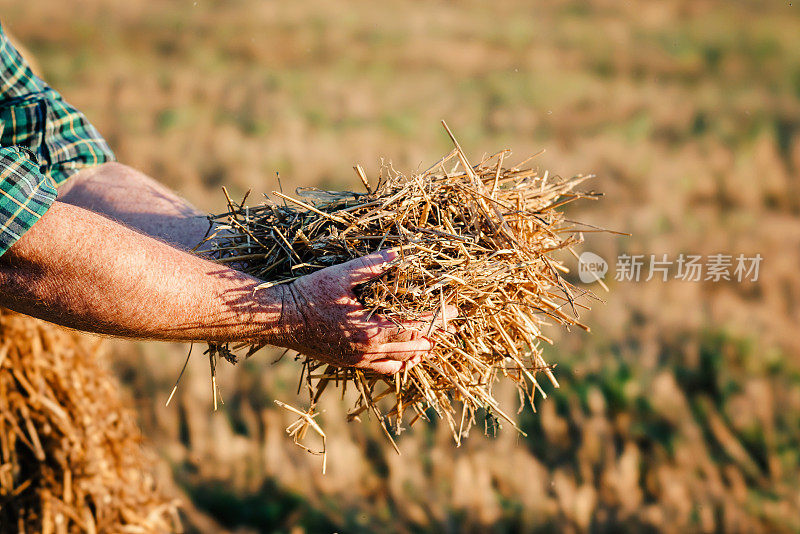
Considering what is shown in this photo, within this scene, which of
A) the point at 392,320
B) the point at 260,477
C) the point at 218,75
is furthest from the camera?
the point at 218,75

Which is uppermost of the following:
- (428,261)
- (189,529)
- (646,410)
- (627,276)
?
(627,276)

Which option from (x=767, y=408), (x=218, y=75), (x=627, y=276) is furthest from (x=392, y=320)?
(x=218, y=75)

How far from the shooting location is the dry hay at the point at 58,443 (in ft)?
9.02

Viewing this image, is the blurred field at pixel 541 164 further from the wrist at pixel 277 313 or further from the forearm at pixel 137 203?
the wrist at pixel 277 313

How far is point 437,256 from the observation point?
6.51 ft

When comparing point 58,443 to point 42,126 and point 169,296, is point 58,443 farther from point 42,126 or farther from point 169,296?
point 169,296

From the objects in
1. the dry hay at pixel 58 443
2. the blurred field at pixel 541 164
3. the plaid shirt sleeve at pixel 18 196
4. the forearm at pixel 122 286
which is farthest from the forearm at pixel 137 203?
the blurred field at pixel 541 164

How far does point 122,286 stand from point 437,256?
794 millimetres

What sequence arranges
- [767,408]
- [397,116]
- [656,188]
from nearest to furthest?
[767,408]
[656,188]
[397,116]

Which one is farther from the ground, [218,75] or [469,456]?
[218,75]

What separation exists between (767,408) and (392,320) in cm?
385

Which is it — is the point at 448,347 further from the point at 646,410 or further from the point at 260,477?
the point at 646,410

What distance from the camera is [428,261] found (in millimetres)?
1920

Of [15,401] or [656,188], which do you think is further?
[656,188]
